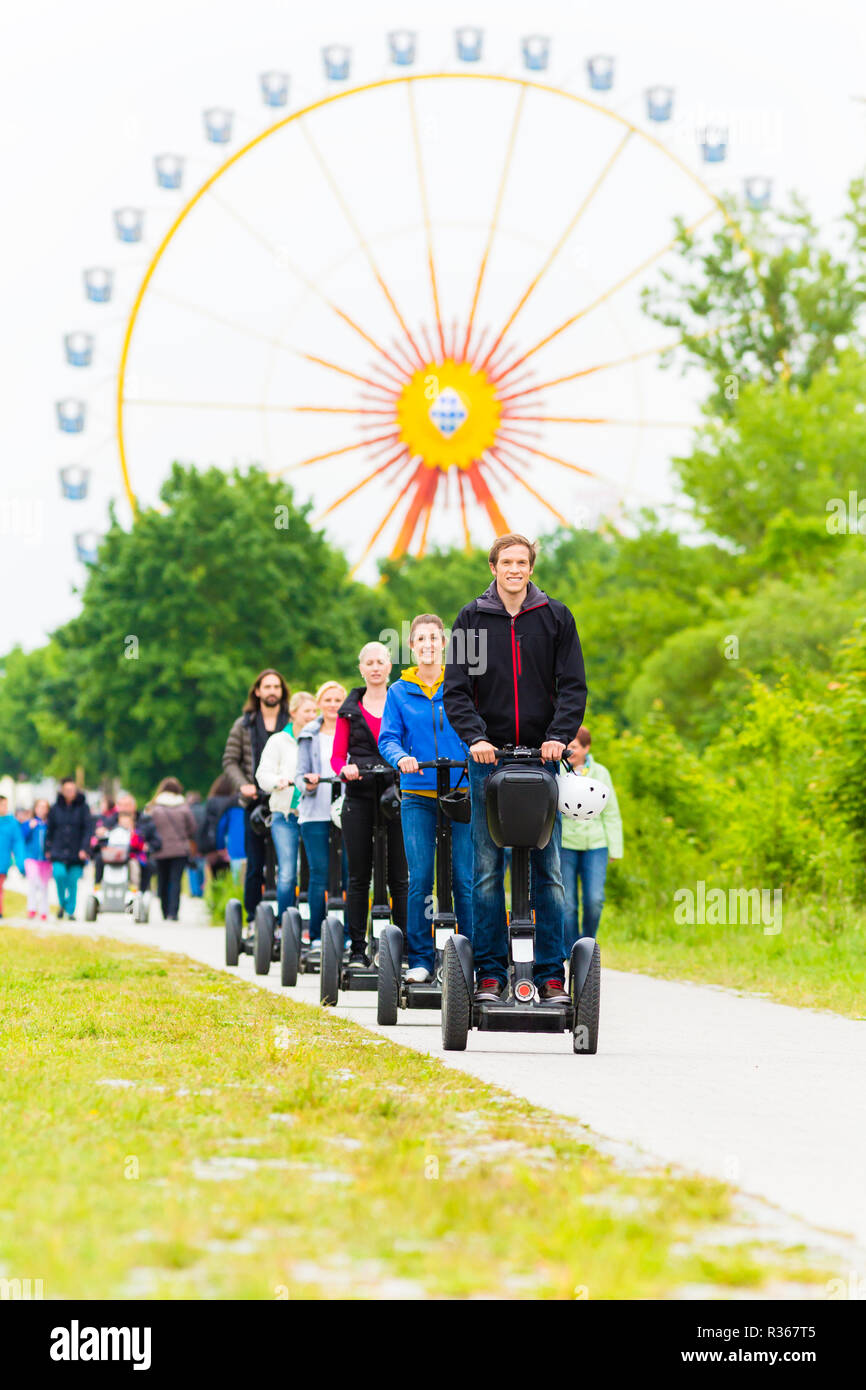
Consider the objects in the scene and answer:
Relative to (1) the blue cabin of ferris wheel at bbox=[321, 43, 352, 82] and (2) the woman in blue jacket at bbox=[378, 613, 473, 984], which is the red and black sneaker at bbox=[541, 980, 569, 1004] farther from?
(1) the blue cabin of ferris wheel at bbox=[321, 43, 352, 82]

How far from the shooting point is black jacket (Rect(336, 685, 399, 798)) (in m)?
11.3

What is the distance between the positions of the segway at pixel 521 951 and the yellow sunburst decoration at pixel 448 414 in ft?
84.8

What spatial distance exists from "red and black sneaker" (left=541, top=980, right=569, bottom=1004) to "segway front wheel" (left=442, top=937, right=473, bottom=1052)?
0.30 meters

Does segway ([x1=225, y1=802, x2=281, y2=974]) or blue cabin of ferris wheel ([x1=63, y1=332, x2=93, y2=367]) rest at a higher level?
blue cabin of ferris wheel ([x1=63, y1=332, x2=93, y2=367])

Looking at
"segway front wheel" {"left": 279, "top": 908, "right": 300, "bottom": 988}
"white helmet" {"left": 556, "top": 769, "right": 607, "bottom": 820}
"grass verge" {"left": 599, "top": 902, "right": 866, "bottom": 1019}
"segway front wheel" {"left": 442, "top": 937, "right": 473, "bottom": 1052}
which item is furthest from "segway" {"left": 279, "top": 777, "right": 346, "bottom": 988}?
"white helmet" {"left": 556, "top": 769, "right": 607, "bottom": 820}

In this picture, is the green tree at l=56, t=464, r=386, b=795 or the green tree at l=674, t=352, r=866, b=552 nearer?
the green tree at l=674, t=352, r=866, b=552

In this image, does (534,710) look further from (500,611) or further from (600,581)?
(600,581)

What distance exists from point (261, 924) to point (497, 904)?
5171mm

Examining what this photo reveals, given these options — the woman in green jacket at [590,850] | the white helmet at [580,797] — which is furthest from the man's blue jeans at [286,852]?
the white helmet at [580,797]

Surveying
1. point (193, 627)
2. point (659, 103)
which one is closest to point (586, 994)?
point (659, 103)

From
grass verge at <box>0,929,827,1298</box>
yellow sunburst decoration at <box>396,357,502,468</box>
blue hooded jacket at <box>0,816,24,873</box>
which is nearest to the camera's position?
grass verge at <box>0,929,827,1298</box>

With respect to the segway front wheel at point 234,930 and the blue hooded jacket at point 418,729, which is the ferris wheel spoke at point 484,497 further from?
the blue hooded jacket at point 418,729

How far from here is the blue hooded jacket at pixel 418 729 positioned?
1002 centimetres
